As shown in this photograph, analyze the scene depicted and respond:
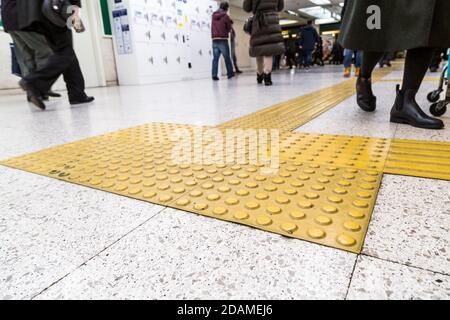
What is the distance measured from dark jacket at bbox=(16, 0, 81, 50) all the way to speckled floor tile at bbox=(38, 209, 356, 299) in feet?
9.36

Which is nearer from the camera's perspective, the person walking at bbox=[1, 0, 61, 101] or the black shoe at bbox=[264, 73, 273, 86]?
the person walking at bbox=[1, 0, 61, 101]

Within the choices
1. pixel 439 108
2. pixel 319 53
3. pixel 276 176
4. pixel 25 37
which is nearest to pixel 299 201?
pixel 276 176

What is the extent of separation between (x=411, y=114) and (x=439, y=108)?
0.36 metres

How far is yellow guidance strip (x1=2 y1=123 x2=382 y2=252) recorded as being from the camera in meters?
0.70

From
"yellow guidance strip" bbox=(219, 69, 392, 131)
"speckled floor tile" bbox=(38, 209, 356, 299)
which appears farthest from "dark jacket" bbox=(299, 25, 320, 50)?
"speckled floor tile" bbox=(38, 209, 356, 299)

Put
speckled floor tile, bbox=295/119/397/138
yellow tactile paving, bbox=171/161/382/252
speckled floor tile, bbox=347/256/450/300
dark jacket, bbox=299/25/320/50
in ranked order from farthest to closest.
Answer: dark jacket, bbox=299/25/320/50 → speckled floor tile, bbox=295/119/397/138 → yellow tactile paving, bbox=171/161/382/252 → speckled floor tile, bbox=347/256/450/300

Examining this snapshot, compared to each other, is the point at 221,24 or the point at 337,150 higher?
the point at 221,24

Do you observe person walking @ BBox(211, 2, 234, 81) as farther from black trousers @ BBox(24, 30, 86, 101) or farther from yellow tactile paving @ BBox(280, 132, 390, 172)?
yellow tactile paving @ BBox(280, 132, 390, 172)

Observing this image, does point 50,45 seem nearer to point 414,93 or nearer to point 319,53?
point 414,93

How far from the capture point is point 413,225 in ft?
2.19

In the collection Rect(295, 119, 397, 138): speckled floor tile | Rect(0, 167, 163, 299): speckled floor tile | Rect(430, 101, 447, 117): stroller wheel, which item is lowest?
Rect(295, 119, 397, 138): speckled floor tile

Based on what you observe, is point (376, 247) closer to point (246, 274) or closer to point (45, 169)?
point (246, 274)

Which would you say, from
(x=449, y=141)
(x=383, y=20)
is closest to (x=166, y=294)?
(x=449, y=141)

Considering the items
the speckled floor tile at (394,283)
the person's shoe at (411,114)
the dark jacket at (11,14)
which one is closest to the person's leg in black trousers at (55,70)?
the dark jacket at (11,14)
